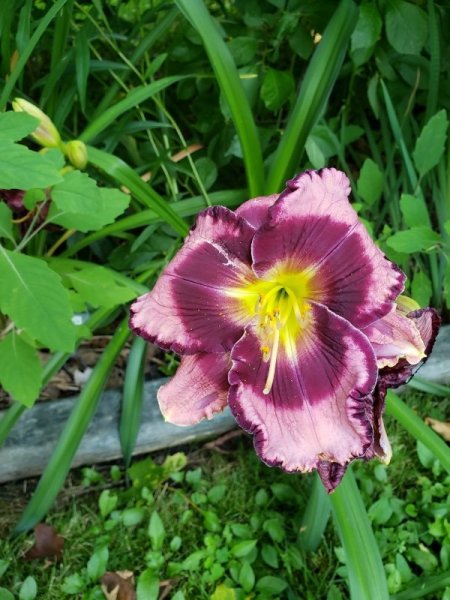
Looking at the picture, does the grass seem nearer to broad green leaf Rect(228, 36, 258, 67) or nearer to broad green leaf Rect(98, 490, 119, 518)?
broad green leaf Rect(98, 490, 119, 518)

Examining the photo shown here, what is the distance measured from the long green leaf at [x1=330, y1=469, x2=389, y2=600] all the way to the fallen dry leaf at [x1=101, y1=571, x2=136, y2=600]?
558 mm

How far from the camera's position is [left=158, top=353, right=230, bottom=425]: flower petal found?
99 cm

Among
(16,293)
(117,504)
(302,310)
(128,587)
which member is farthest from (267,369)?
(117,504)

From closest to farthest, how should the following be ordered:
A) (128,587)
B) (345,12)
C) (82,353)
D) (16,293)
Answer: (16,293), (345,12), (128,587), (82,353)

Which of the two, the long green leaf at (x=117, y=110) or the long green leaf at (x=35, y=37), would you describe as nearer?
the long green leaf at (x=35, y=37)

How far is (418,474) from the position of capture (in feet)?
5.74

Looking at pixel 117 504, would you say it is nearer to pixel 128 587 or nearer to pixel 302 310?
pixel 128 587

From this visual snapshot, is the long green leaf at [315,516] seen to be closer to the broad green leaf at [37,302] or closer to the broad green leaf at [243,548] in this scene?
the broad green leaf at [243,548]

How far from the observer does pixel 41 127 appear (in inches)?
51.6

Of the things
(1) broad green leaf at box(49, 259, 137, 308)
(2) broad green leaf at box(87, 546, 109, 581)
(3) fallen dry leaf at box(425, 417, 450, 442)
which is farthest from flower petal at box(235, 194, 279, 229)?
(3) fallen dry leaf at box(425, 417, 450, 442)

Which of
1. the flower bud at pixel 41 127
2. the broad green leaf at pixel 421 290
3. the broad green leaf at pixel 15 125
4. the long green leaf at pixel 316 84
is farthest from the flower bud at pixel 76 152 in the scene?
the broad green leaf at pixel 421 290

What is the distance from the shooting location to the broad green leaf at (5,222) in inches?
50.1

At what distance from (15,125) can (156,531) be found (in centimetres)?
106

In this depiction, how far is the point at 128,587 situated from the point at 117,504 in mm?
265
